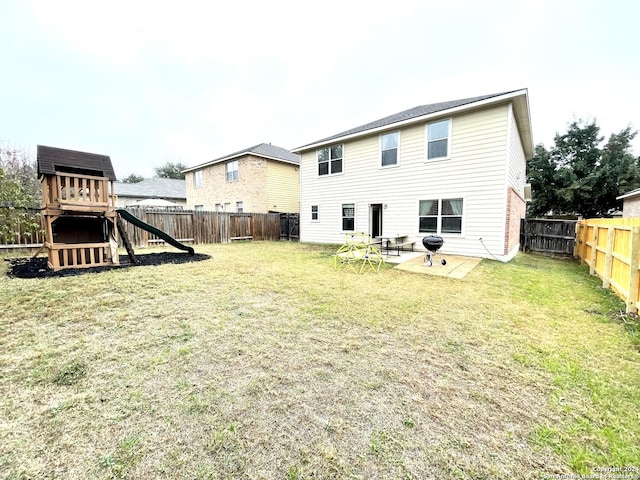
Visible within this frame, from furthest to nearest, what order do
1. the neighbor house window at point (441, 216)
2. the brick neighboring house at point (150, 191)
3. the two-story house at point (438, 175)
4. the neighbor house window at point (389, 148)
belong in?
the brick neighboring house at point (150, 191)
the neighbor house window at point (389, 148)
the neighbor house window at point (441, 216)
the two-story house at point (438, 175)

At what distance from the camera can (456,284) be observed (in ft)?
19.0

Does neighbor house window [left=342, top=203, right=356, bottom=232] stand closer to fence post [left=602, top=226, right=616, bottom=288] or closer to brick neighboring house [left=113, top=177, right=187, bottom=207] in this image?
fence post [left=602, top=226, right=616, bottom=288]

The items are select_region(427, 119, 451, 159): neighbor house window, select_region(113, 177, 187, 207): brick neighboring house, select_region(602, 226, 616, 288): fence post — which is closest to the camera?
select_region(602, 226, 616, 288): fence post

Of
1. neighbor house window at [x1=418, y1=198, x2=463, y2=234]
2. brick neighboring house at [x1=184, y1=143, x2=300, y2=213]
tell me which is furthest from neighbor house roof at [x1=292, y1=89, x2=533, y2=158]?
brick neighboring house at [x1=184, y1=143, x2=300, y2=213]

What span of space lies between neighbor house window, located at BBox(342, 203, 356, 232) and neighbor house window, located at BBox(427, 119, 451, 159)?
415 centimetres

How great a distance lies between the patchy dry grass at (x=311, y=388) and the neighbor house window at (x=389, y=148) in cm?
822

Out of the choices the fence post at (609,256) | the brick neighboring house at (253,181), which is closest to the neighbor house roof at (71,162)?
the brick neighboring house at (253,181)

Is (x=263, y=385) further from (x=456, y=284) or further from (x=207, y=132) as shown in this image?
(x=207, y=132)

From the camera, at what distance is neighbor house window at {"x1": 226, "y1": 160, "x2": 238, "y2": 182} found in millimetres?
19797

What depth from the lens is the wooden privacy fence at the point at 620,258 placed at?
4059 millimetres

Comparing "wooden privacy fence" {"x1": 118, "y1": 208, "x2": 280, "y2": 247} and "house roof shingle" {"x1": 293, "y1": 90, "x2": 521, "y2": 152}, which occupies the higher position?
"house roof shingle" {"x1": 293, "y1": 90, "x2": 521, "y2": 152}

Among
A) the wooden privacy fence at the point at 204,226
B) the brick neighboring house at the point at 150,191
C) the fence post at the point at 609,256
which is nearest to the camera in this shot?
the fence post at the point at 609,256

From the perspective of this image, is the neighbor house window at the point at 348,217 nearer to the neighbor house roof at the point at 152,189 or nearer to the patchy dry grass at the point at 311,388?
the patchy dry grass at the point at 311,388

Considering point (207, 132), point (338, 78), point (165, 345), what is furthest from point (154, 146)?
point (165, 345)
